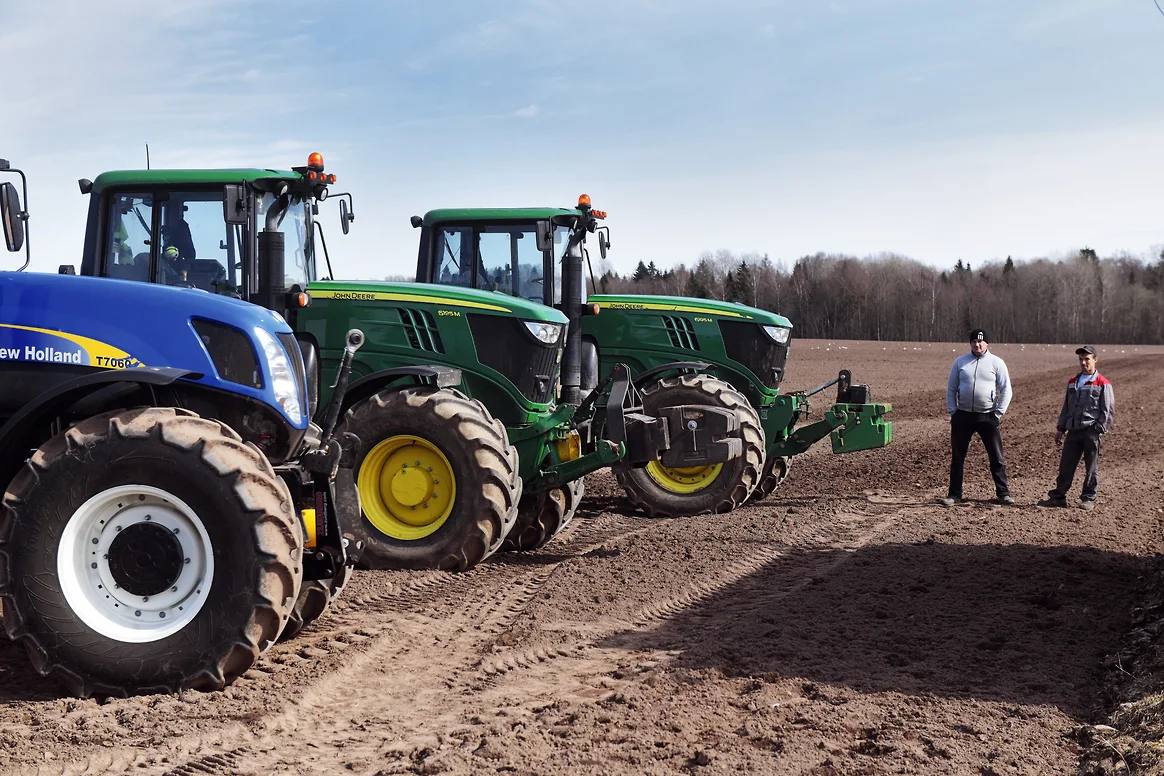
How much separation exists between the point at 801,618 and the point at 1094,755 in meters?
2.28

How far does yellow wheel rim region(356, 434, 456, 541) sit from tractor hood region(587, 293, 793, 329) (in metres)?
3.98

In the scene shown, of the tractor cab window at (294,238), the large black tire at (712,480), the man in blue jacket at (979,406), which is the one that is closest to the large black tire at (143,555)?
the tractor cab window at (294,238)

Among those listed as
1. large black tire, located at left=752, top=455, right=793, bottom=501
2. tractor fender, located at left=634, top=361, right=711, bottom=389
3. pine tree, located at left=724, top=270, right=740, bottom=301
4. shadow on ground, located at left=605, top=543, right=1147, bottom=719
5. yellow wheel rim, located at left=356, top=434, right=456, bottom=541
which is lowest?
shadow on ground, located at left=605, top=543, right=1147, bottom=719

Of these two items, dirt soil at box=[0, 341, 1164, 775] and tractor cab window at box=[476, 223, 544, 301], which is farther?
tractor cab window at box=[476, 223, 544, 301]

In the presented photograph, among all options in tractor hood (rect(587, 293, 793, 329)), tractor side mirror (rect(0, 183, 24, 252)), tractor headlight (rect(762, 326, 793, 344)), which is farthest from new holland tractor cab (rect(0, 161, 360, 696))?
tractor headlight (rect(762, 326, 793, 344))

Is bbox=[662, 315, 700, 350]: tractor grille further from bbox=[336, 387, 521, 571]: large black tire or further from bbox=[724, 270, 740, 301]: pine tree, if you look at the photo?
bbox=[724, 270, 740, 301]: pine tree

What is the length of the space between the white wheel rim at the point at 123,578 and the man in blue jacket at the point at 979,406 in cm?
862

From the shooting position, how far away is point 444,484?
319 inches

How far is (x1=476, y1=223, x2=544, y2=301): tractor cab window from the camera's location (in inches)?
422

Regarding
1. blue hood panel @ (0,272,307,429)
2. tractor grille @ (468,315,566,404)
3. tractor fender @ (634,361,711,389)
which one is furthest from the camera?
tractor fender @ (634,361,711,389)

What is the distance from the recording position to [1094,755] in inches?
182

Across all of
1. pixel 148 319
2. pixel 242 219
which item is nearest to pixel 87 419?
pixel 148 319

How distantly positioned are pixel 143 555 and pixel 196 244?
12.3 ft

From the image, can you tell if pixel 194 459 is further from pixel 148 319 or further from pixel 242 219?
pixel 242 219
